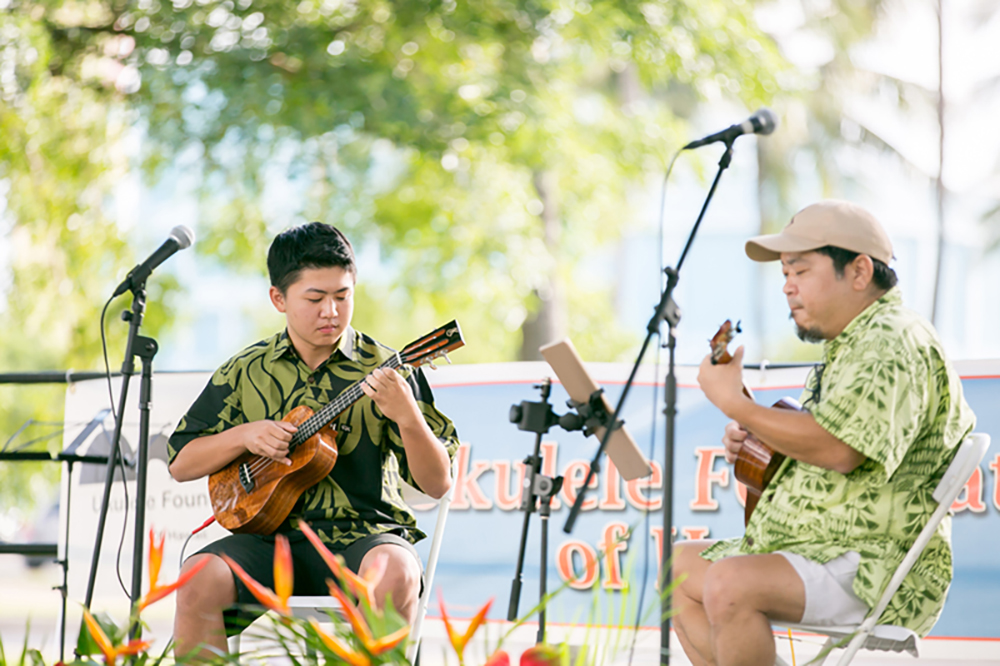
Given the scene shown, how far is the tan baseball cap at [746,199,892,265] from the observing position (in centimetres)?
202

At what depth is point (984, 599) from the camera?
2881 mm

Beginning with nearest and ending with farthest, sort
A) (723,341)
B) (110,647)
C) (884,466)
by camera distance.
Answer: (110,647), (884,466), (723,341)

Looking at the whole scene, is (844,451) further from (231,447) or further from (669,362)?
(231,447)

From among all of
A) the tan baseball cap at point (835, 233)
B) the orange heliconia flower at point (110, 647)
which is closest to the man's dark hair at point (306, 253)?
the tan baseball cap at point (835, 233)

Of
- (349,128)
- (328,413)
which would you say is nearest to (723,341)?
(328,413)

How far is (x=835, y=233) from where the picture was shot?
202cm

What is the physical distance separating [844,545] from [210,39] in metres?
5.74

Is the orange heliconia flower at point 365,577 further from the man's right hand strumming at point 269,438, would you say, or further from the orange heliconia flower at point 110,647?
the man's right hand strumming at point 269,438

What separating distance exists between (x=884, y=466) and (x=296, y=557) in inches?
50.6

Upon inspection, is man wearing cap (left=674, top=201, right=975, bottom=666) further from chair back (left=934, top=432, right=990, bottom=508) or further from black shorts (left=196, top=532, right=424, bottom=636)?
black shorts (left=196, top=532, right=424, bottom=636)

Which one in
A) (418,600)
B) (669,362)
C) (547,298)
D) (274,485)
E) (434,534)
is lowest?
(418,600)

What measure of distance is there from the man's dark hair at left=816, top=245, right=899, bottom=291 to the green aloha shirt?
3cm

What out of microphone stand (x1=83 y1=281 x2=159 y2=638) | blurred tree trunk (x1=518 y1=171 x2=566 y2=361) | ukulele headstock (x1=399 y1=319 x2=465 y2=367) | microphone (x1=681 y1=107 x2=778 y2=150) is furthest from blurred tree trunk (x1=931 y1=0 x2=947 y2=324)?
microphone stand (x1=83 y1=281 x2=159 y2=638)

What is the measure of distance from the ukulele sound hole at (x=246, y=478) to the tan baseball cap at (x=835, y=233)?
4.20ft
